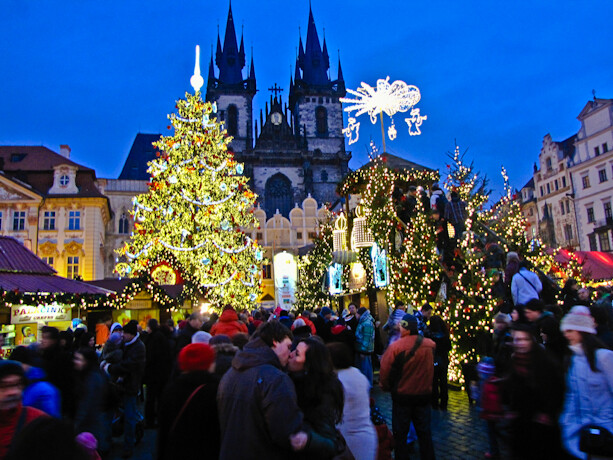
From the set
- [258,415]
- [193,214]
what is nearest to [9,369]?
[258,415]

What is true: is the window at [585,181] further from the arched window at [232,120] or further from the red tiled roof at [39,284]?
the arched window at [232,120]

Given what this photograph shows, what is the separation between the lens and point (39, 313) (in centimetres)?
1342

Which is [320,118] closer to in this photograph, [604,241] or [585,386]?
[604,241]

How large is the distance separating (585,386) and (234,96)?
64.4m

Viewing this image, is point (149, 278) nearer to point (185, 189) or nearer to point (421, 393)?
point (185, 189)

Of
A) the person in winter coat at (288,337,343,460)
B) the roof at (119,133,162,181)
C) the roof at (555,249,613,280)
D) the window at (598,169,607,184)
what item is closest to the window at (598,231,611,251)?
the window at (598,169,607,184)

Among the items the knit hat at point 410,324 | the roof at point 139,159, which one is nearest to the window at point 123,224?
the roof at point 139,159

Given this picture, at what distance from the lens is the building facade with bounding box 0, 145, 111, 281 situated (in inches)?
1277

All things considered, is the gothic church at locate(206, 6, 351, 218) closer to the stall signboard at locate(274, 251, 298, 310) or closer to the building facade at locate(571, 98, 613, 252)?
the stall signboard at locate(274, 251, 298, 310)

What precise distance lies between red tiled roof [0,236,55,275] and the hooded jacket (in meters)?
13.7

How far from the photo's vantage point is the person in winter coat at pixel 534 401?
125 inches

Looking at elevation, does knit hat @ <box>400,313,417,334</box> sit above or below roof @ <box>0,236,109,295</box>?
below

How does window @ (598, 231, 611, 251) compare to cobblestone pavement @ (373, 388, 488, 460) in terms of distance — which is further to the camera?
window @ (598, 231, 611, 251)

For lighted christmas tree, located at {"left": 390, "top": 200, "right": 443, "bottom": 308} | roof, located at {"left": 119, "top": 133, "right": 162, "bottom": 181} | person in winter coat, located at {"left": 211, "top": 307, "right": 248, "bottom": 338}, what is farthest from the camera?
roof, located at {"left": 119, "top": 133, "right": 162, "bottom": 181}
